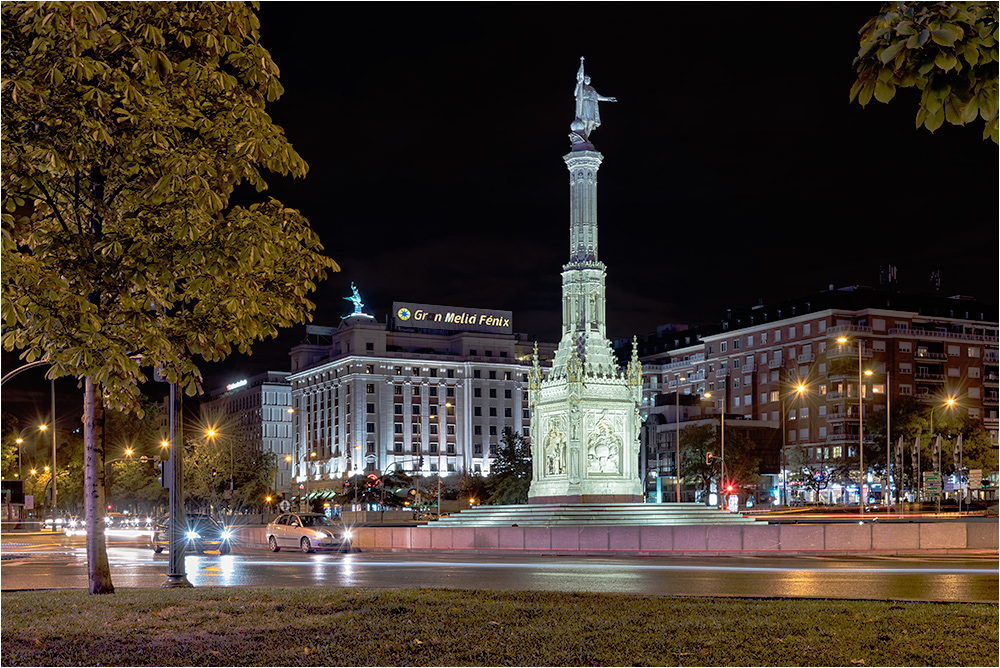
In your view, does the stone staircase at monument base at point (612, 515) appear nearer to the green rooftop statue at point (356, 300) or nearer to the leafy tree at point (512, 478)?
the leafy tree at point (512, 478)

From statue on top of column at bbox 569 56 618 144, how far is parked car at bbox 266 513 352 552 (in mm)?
19813

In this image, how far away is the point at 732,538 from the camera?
37.5m

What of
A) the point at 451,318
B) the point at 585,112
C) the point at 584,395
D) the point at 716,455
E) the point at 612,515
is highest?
the point at 585,112

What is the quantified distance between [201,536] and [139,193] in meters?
34.4

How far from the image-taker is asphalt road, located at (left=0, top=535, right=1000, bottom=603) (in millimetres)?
20250

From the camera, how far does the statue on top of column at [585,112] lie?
52.2 metres

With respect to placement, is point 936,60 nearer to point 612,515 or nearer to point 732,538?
point 732,538

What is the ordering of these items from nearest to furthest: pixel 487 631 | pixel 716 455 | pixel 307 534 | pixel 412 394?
pixel 487 631
pixel 307 534
pixel 716 455
pixel 412 394

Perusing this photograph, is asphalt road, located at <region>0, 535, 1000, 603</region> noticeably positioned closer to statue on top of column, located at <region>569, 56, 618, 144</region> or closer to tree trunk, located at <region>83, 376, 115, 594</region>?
tree trunk, located at <region>83, 376, 115, 594</region>

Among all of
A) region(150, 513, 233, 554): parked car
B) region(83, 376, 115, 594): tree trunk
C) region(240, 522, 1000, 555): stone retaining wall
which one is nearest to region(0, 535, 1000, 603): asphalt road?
region(240, 522, 1000, 555): stone retaining wall

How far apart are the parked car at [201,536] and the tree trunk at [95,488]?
1033 inches

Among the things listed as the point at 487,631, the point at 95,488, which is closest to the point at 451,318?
the point at 95,488

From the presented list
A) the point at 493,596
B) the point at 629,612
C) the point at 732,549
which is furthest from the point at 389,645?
the point at 732,549

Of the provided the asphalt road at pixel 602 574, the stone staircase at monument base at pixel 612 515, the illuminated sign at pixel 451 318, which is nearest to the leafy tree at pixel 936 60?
the asphalt road at pixel 602 574
